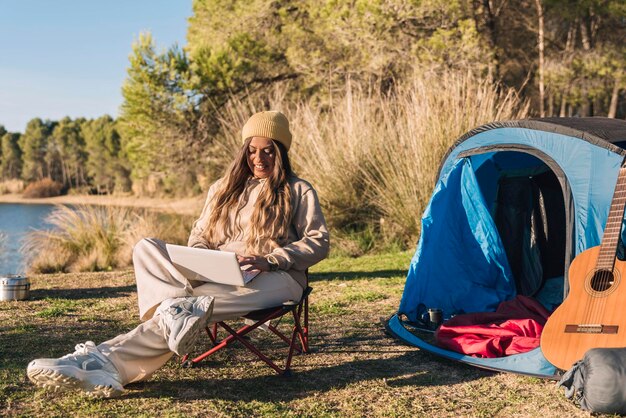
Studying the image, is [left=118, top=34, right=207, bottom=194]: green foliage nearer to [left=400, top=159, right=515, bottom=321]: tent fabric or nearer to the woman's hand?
[left=400, top=159, right=515, bottom=321]: tent fabric

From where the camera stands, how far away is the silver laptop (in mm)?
2945

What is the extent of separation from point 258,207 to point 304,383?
90cm

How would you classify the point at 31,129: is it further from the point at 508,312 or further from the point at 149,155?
the point at 508,312

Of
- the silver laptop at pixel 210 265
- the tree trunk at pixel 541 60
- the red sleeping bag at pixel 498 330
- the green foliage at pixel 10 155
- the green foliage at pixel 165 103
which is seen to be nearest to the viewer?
the silver laptop at pixel 210 265

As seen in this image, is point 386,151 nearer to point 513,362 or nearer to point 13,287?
point 13,287

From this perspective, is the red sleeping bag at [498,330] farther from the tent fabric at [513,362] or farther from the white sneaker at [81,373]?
the white sneaker at [81,373]

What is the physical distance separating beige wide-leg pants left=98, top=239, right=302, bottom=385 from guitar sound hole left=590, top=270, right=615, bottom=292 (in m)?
1.46

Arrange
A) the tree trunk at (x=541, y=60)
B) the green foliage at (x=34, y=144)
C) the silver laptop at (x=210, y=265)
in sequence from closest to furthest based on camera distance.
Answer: the silver laptop at (x=210, y=265) < the tree trunk at (x=541, y=60) < the green foliage at (x=34, y=144)

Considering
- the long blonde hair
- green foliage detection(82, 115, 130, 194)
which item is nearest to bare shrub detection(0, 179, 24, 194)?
green foliage detection(82, 115, 130, 194)

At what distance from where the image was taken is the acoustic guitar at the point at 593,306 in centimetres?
309

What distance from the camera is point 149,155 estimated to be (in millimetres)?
15680

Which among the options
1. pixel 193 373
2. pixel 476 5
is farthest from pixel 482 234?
pixel 476 5

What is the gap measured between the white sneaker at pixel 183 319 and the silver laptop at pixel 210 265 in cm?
17

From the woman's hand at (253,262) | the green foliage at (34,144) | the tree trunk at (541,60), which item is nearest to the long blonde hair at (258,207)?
the woman's hand at (253,262)
